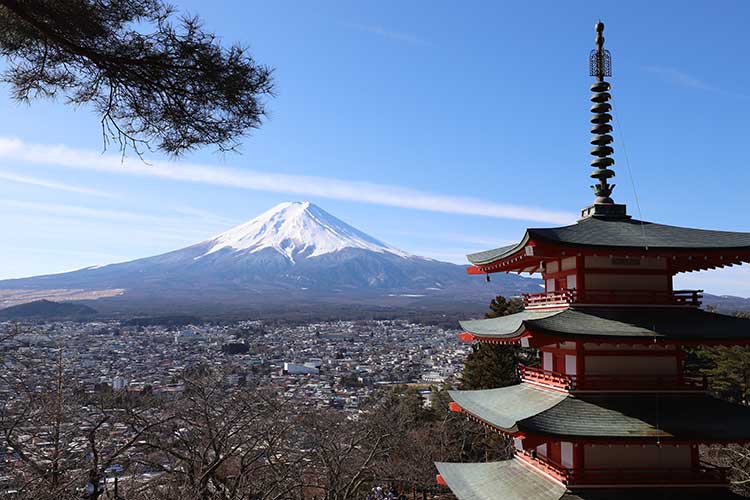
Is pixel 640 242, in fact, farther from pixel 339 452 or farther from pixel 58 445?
pixel 339 452

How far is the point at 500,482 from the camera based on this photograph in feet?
32.1

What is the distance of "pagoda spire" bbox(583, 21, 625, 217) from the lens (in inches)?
402

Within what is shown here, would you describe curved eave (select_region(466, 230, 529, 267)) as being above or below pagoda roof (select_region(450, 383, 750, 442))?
above

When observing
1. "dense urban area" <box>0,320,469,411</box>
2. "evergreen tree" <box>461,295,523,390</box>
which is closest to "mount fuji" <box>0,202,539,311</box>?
"dense urban area" <box>0,320,469,411</box>

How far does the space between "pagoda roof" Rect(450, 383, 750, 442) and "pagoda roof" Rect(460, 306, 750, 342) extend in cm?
98

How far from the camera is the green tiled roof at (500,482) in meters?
8.84

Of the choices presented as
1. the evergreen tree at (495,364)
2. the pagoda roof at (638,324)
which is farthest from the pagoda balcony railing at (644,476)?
the evergreen tree at (495,364)

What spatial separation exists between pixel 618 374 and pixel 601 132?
392cm

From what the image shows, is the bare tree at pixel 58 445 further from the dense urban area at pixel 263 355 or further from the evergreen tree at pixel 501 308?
the evergreen tree at pixel 501 308

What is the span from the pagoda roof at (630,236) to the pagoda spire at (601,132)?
313 millimetres

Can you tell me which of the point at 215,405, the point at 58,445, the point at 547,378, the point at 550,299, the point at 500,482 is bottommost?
the point at 215,405

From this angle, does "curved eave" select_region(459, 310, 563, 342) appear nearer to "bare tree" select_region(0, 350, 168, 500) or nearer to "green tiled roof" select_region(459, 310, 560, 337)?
"green tiled roof" select_region(459, 310, 560, 337)

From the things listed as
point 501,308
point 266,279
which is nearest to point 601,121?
point 501,308

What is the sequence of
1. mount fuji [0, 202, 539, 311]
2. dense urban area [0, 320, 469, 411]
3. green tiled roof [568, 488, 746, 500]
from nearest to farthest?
green tiled roof [568, 488, 746, 500] → dense urban area [0, 320, 469, 411] → mount fuji [0, 202, 539, 311]
